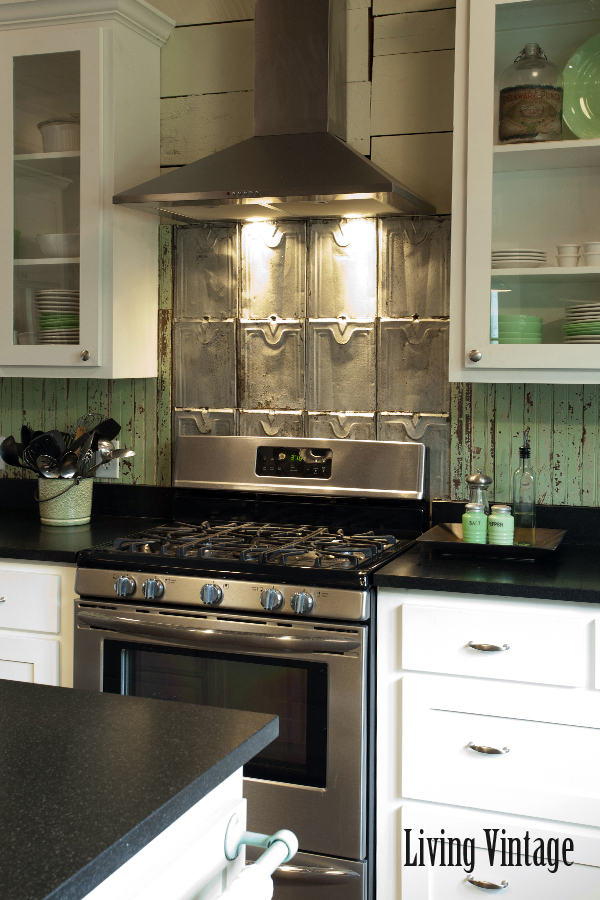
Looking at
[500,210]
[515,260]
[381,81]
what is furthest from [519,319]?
[381,81]

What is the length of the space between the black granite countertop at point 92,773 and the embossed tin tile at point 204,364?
165 centimetres

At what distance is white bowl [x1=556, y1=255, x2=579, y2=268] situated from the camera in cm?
217

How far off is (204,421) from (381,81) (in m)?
1.15

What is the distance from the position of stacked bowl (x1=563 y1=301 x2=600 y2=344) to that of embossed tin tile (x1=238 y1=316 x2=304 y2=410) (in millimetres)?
835

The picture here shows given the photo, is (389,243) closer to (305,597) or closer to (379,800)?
(305,597)

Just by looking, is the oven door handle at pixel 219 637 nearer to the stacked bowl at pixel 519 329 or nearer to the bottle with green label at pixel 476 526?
the bottle with green label at pixel 476 526

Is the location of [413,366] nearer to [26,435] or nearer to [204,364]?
[204,364]

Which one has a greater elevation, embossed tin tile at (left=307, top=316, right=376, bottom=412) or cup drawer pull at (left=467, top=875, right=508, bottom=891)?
embossed tin tile at (left=307, top=316, right=376, bottom=412)

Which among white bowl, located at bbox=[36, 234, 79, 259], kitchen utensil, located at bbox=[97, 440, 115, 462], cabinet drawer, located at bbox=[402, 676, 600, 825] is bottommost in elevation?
cabinet drawer, located at bbox=[402, 676, 600, 825]

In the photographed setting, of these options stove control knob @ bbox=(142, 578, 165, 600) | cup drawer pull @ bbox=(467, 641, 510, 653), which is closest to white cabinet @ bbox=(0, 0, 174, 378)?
stove control knob @ bbox=(142, 578, 165, 600)

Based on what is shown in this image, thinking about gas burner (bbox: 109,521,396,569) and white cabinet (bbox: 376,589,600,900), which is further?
gas burner (bbox: 109,521,396,569)

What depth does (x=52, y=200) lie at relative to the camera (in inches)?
101

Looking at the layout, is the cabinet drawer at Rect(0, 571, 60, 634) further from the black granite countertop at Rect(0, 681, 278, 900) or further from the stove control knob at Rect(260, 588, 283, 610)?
the black granite countertop at Rect(0, 681, 278, 900)

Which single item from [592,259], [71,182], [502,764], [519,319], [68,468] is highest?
[71,182]
